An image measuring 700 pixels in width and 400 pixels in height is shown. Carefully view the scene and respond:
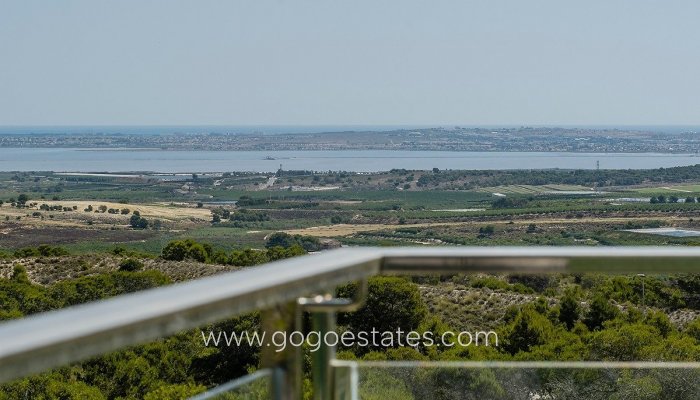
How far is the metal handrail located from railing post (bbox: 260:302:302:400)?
3 centimetres

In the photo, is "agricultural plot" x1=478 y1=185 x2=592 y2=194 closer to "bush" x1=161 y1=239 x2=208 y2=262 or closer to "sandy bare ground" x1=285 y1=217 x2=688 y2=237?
"sandy bare ground" x1=285 y1=217 x2=688 y2=237

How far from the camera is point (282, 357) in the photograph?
123 cm

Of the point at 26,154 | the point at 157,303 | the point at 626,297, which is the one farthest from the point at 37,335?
the point at 26,154

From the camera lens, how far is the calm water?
93062 mm

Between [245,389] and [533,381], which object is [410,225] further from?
[245,389]

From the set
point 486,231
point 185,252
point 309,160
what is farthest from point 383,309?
point 309,160

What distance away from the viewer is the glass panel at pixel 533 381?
150 centimetres

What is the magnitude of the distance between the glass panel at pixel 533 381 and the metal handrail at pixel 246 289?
0.55 ft

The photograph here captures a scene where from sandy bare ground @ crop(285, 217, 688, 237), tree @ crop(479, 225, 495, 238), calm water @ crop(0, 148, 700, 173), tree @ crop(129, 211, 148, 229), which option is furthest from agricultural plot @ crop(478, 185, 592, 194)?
tree @ crop(129, 211, 148, 229)

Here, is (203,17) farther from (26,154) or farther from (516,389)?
(516,389)

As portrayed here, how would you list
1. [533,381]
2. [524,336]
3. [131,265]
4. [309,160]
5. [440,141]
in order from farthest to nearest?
[440,141]
[309,160]
[131,265]
[524,336]
[533,381]

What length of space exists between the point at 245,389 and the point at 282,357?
77 mm

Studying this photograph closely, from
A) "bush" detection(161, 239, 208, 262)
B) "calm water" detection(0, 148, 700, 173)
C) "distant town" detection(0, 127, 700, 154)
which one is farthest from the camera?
"distant town" detection(0, 127, 700, 154)

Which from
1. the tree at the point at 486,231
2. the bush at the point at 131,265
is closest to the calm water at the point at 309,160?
the tree at the point at 486,231
